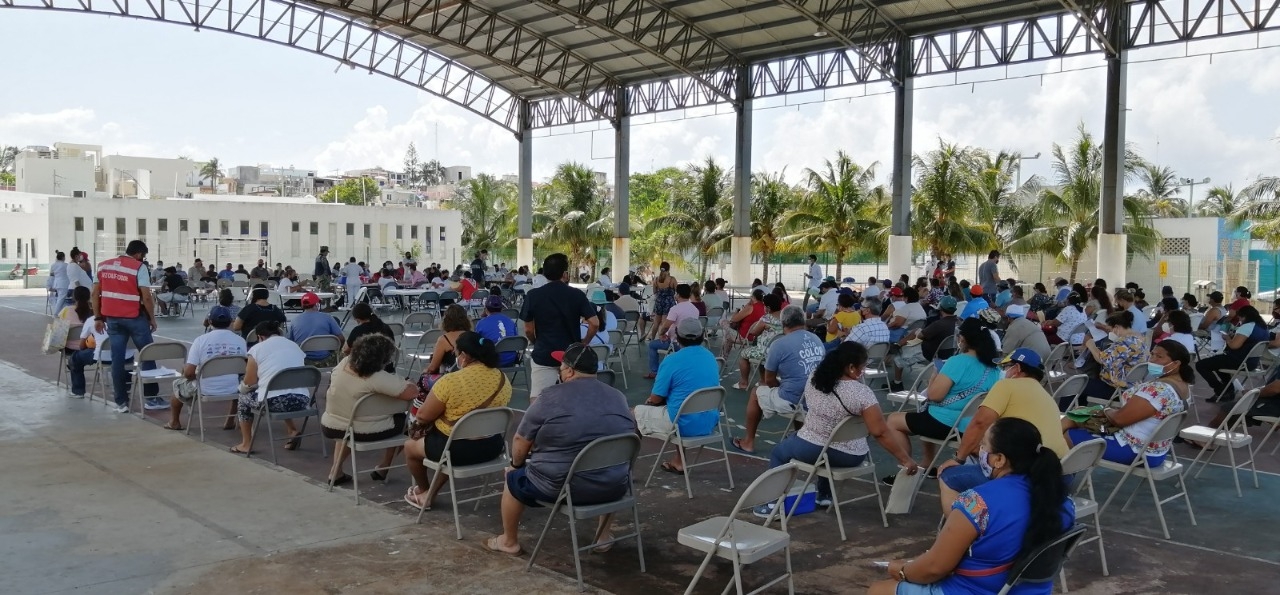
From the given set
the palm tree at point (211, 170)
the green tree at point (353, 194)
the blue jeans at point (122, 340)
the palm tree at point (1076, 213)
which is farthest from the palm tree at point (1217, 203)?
the palm tree at point (211, 170)

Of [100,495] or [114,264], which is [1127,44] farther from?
[100,495]

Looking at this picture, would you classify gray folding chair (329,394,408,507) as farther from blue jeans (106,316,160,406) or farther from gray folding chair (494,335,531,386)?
blue jeans (106,316,160,406)

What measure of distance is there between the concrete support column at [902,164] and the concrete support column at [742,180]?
484 centimetres

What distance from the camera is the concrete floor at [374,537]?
15.2 feet

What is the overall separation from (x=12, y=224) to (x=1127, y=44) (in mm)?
50810

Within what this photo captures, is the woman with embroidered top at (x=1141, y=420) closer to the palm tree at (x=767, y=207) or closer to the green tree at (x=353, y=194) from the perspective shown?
the palm tree at (x=767, y=207)

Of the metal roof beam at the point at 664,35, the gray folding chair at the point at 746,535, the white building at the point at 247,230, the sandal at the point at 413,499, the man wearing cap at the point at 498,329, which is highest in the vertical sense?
the metal roof beam at the point at 664,35

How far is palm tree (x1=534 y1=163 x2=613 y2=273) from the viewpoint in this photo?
39.1 metres

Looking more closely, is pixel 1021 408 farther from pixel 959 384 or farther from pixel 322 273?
pixel 322 273

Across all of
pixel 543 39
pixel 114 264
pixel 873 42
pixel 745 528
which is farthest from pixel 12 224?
pixel 745 528

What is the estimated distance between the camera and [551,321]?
22.9 feet

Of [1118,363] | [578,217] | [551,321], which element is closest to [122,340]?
[551,321]

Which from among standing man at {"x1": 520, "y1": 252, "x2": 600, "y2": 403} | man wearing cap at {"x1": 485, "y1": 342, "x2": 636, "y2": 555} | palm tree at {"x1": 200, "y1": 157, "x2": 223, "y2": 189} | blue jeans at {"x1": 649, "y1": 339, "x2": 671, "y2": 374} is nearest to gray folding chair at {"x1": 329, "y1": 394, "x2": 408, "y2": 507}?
standing man at {"x1": 520, "y1": 252, "x2": 600, "y2": 403}

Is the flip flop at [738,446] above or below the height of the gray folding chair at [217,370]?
below
